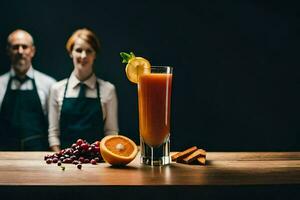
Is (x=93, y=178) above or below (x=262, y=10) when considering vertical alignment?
below

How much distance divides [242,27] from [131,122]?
131 cm

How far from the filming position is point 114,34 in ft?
14.0

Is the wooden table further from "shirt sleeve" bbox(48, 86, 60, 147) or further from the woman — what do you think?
"shirt sleeve" bbox(48, 86, 60, 147)

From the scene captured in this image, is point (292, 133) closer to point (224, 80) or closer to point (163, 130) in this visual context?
point (224, 80)

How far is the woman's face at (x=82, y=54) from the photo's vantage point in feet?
12.9

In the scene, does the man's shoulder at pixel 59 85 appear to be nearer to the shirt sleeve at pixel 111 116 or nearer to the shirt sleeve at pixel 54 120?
the shirt sleeve at pixel 54 120

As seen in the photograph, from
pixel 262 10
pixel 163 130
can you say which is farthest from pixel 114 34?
→ pixel 163 130

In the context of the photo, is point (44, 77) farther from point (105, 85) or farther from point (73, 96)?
point (105, 85)

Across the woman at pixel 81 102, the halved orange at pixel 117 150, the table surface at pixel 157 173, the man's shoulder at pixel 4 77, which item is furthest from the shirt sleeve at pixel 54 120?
the halved orange at pixel 117 150

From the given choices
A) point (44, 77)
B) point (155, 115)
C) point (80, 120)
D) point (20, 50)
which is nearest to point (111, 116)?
point (80, 120)

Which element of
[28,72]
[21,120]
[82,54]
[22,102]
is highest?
[82,54]

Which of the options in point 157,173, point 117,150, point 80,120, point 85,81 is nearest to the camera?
point 157,173

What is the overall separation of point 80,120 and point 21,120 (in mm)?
521

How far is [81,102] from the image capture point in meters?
3.91
